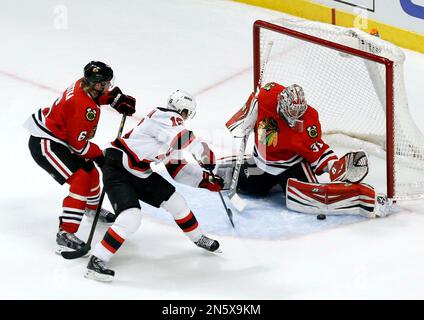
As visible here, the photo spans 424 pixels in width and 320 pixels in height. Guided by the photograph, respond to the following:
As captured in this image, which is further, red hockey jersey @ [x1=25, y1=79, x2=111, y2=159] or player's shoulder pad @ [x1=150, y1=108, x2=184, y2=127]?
red hockey jersey @ [x1=25, y1=79, x2=111, y2=159]

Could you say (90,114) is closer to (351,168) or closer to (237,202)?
(237,202)

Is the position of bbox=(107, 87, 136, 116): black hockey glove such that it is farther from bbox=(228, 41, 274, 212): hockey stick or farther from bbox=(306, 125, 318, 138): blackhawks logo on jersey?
bbox=(306, 125, 318, 138): blackhawks logo on jersey

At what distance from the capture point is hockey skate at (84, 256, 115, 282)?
4633mm

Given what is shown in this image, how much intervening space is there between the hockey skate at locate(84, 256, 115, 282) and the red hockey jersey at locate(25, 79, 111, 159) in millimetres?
554

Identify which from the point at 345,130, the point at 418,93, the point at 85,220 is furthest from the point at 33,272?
the point at 418,93

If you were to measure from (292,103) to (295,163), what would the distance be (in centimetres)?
33

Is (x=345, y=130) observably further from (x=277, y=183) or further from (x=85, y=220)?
(x=85, y=220)

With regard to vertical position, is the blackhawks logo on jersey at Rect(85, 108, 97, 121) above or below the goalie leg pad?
above

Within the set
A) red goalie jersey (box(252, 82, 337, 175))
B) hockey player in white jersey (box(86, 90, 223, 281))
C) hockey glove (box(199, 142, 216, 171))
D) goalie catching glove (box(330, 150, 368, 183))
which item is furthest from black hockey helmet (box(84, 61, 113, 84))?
goalie catching glove (box(330, 150, 368, 183))

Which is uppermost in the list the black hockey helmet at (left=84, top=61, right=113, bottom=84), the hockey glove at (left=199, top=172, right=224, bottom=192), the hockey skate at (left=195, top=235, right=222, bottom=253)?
the black hockey helmet at (left=84, top=61, right=113, bottom=84)

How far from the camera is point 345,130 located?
5.93 m

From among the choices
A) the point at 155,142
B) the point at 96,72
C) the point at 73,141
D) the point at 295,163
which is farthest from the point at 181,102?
the point at 295,163

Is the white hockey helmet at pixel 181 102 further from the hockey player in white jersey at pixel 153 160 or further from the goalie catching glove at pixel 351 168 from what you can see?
the goalie catching glove at pixel 351 168
